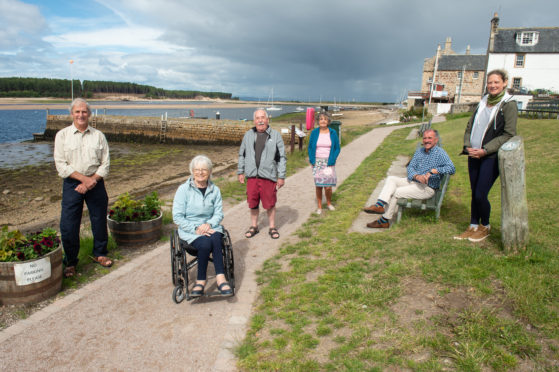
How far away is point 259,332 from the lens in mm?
3336

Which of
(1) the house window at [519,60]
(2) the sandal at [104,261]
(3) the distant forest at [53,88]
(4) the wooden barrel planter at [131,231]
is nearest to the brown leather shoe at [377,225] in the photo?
(4) the wooden barrel planter at [131,231]

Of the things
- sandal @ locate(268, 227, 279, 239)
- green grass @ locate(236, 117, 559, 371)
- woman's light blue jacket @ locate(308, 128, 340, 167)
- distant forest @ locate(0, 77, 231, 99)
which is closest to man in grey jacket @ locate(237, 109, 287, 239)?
sandal @ locate(268, 227, 279, 239)

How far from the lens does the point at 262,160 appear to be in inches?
216

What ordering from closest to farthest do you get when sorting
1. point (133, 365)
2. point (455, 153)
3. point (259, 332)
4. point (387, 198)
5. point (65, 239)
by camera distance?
point (133, 365) → point (259, 332) → point (65, 239) → point (387, 198) → point (455, 153)

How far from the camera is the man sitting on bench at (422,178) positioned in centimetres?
522

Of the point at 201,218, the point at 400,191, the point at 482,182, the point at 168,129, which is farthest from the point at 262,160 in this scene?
the point at 168,129

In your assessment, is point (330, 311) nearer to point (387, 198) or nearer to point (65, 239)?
point (387, 198)

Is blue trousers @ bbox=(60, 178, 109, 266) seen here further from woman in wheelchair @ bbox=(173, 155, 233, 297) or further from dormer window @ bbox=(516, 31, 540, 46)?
dormer window @ bbox=(516, 31, 540, 46)

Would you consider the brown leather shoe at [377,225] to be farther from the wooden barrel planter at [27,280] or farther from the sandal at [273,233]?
the wooden barrel planter at [27,280]

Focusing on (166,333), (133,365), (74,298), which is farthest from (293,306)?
(74,298)

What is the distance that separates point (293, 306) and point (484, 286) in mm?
1910

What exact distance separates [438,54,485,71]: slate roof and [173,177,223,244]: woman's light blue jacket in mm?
55037

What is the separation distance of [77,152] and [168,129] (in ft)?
96.7

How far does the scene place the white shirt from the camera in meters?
4.40
